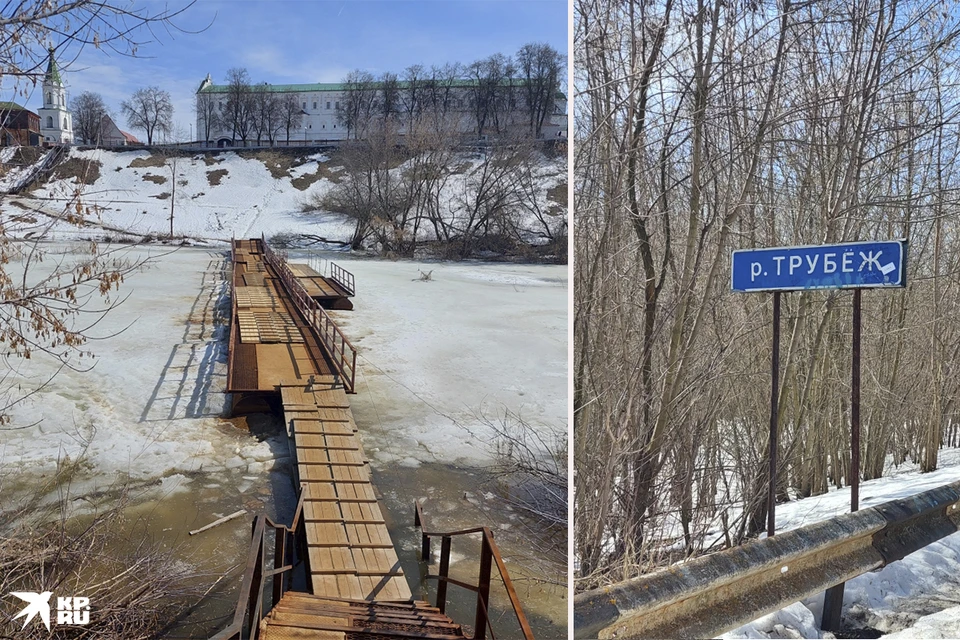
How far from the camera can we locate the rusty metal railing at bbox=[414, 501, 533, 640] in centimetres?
204

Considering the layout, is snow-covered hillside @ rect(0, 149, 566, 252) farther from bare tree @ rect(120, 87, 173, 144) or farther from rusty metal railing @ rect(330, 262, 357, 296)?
bare tree @ rect(120, 87, 173, 144)

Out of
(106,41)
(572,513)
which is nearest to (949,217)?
(572,513)

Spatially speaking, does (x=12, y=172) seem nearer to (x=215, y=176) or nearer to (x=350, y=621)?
(x=350, y=621)

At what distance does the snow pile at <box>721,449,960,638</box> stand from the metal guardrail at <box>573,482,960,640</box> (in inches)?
1.5

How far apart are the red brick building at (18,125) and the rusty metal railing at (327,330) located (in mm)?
3376

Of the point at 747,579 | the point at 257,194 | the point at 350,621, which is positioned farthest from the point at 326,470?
the point at 257,194

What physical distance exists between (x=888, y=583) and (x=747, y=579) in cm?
51

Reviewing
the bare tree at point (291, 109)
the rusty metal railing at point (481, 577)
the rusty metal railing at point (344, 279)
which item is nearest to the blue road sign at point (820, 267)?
the rusty metal railing at point (481, 577)

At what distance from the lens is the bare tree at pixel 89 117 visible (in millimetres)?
2772

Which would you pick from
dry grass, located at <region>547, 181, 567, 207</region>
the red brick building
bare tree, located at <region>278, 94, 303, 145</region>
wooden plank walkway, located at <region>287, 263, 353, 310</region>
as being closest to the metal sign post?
the red brick building

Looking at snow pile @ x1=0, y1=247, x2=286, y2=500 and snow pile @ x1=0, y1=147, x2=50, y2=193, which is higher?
snow pile @ x1=0, y1=147, x2=50, y2=193

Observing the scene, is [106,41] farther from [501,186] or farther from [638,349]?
[501,186]

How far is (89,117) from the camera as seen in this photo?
310 cm

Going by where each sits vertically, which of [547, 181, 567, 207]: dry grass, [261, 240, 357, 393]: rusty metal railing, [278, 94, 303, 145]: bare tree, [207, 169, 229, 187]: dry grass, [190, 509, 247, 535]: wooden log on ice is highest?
[207, 169, 229, 187]: dry grass
